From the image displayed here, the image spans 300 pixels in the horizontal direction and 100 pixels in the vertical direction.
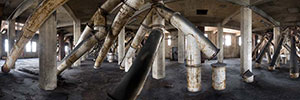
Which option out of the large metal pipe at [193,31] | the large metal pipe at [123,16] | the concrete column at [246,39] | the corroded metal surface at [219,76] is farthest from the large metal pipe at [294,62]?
the large metal pipe at [123,16]

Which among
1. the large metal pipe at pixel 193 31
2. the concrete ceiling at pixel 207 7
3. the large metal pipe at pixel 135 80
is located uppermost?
the concrete ceiling at pixel 207 7

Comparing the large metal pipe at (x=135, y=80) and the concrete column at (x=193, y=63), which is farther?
the concrete column at (x=193, y=63)

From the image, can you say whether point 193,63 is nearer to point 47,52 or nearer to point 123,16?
point 123,16

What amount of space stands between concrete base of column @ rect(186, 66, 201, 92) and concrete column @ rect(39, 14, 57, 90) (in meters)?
4.55

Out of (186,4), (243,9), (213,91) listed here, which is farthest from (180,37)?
(213,91)

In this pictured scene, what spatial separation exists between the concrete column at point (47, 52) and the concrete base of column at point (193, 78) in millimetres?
4550

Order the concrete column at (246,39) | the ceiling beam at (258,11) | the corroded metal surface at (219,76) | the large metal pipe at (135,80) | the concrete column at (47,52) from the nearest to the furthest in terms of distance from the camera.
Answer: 1. the large metal pipe at (135,80)
2. the concrete column at (47,52)
3. the corroded metal surface at (219,76)
4. the concrete column at (246,39)
5. the ceiling beam at (258,11)

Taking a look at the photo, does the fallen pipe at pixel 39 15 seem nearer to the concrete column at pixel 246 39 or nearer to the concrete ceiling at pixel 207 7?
the concrete ceiling at pixel 207 7

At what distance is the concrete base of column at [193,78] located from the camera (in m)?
4.23

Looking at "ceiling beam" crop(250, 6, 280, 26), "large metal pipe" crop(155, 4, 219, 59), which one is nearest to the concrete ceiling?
"ceiling beam" crop(250, 6, 280, 26)

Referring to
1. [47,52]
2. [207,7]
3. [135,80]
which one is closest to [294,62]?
[207,7]

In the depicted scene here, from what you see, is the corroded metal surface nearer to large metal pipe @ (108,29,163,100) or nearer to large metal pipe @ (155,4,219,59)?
large metal pipe @ (155,4,219,59)

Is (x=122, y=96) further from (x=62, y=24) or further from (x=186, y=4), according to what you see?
(x=62, y=24)

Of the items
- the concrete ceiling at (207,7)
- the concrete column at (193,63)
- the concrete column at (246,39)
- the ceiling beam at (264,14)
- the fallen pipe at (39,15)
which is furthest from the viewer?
the concrete ceiling at (207,7)
